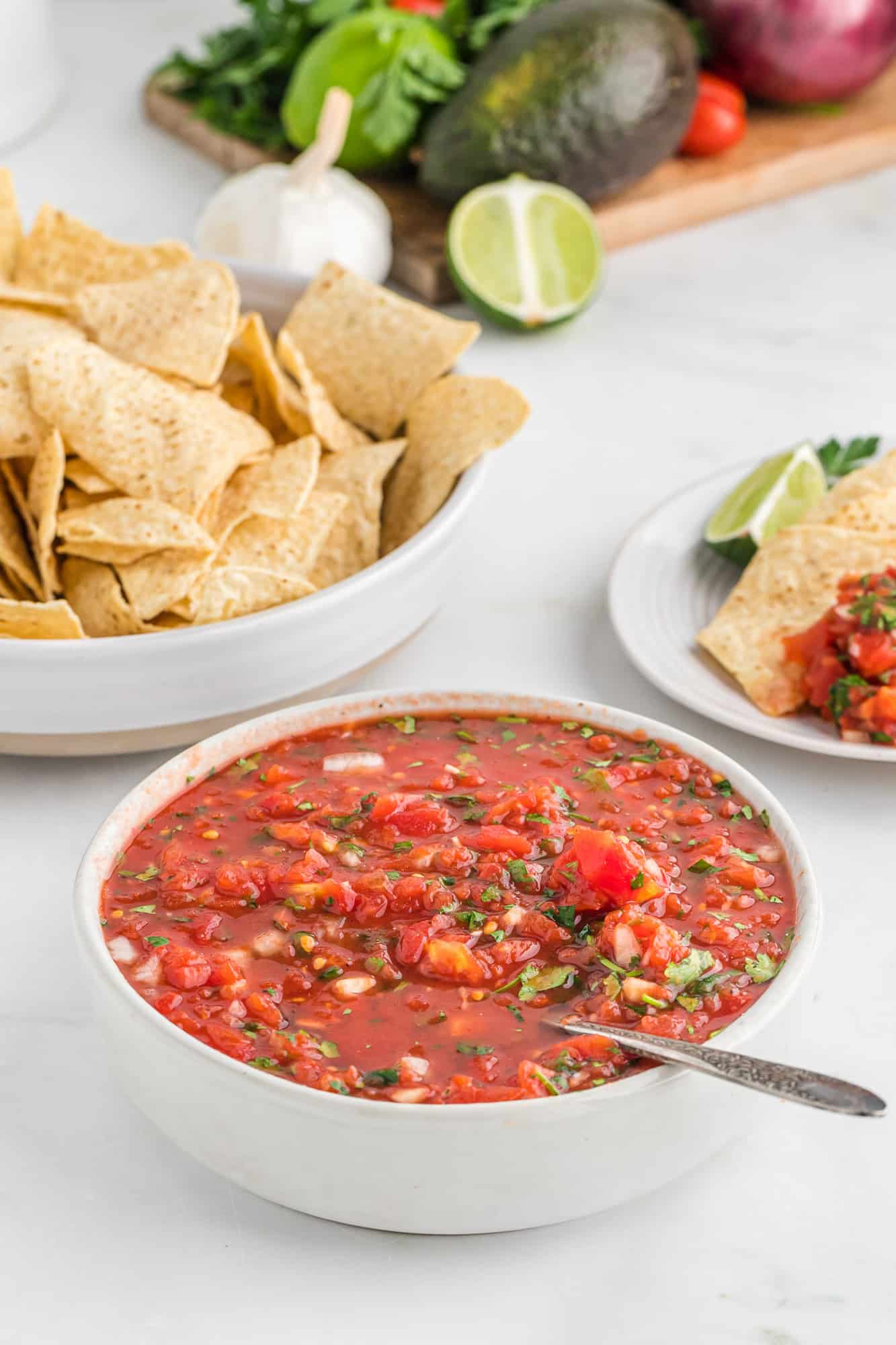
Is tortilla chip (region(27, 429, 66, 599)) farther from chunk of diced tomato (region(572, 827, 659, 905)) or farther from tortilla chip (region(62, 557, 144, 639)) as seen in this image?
chunk of diced tomato (region(572, 827, 659, 905))

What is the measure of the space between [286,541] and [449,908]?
696mm

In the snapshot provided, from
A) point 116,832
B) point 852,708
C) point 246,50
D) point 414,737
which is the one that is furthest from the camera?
point 246,50

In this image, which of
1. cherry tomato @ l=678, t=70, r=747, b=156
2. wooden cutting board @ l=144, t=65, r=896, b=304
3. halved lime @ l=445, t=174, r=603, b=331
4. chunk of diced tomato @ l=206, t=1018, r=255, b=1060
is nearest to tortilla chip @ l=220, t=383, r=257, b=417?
halved lime @ l=445, t=174, r=603, b=331

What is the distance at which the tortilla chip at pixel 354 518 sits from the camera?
2.08m

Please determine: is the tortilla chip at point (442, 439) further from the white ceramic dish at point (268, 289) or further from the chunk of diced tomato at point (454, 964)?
the chunk of diced tomato at point (454, 964)

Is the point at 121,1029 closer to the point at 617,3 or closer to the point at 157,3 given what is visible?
the point at 617,3

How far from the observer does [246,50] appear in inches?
149

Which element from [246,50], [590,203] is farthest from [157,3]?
[590,203]

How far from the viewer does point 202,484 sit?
200 centimetres

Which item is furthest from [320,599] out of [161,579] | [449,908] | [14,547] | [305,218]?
[305,218]

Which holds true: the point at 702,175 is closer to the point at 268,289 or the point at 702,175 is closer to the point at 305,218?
the point at 305,218

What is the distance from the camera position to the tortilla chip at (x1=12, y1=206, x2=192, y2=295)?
2416 millimetres

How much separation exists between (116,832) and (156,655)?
1.04 feet

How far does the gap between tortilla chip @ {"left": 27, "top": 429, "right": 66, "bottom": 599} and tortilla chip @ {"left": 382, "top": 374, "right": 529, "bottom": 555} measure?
455 mm
